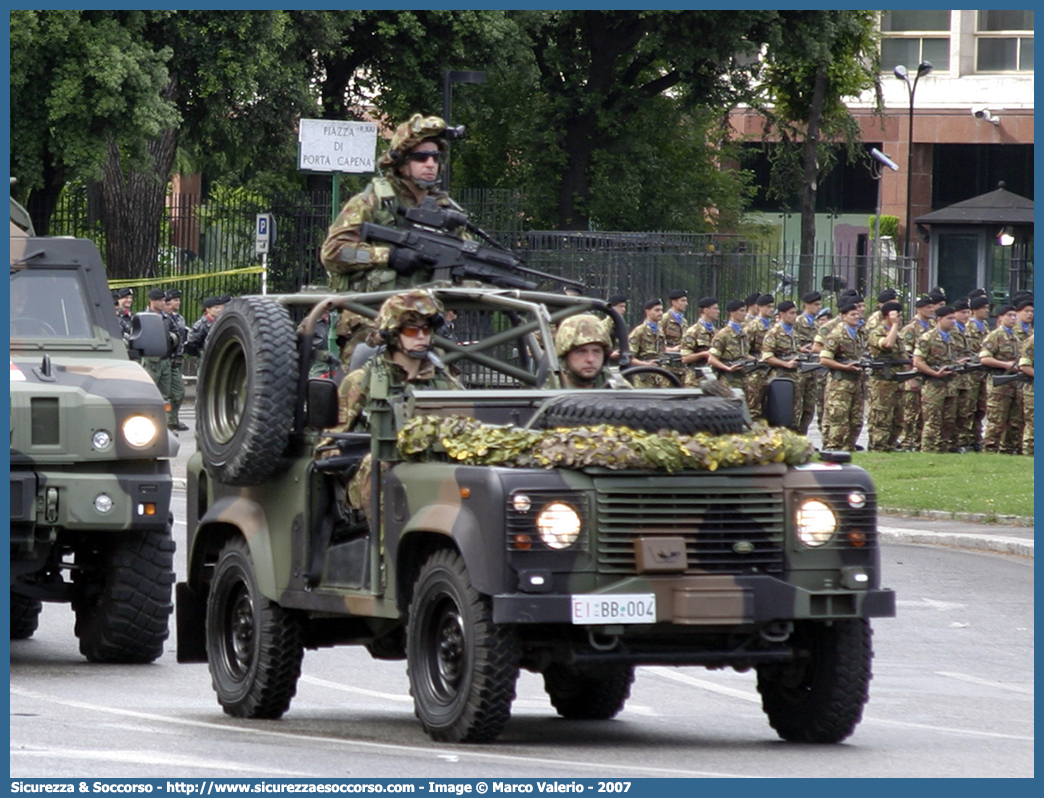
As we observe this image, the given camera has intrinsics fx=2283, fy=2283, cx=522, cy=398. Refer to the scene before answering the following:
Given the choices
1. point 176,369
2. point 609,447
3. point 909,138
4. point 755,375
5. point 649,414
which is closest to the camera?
point 609,447

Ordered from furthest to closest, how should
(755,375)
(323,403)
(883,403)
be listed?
(755,375) < (883,403) < (323,403)

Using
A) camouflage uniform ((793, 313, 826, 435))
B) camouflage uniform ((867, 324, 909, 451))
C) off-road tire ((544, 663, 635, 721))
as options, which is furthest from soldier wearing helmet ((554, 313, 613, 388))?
camouflage uniform ((793, 313, 826, 435))

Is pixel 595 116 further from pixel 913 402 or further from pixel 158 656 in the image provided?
pixel 158 656

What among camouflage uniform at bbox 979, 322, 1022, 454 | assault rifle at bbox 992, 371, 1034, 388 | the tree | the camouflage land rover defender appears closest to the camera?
the camouflage land rover defender

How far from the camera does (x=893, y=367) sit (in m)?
27.0

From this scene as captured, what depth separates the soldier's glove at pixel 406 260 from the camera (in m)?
10.6

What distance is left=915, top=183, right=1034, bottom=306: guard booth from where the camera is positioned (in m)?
45.4

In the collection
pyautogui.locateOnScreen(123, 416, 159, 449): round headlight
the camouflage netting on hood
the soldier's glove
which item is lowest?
pyautogui.locateOnScreen(123, 416, 159, 449): round headlight

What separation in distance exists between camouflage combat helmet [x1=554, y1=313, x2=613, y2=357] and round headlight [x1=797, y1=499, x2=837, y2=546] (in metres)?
1.50

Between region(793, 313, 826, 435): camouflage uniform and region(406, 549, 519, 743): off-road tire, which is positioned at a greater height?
region(793, 313, 826, 435): camouflage uniform

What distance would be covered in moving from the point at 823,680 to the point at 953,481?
45.1 feet

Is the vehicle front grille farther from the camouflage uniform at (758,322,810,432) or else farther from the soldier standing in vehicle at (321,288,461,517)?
the camouflage uniform at (758,322,810,432)

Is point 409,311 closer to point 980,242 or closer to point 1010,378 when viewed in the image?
point 1010,378

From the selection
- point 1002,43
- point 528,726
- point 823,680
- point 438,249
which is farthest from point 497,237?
point 1002,43
